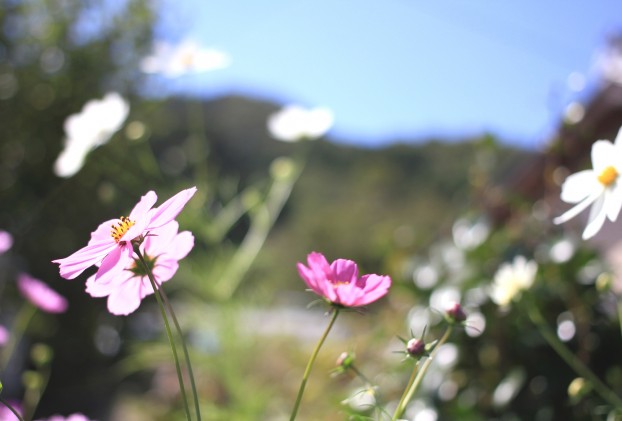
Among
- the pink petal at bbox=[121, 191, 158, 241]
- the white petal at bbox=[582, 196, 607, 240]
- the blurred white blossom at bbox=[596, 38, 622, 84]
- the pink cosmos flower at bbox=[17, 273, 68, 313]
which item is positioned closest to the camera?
the pink petal at bbox=[121, 191, 158, 241]

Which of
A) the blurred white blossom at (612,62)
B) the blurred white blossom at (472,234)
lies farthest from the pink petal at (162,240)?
the blurred white blossom at (612,62)

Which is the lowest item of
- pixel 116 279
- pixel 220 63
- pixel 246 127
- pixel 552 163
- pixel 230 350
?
pixel 116 279

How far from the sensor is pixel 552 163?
1.68 metres

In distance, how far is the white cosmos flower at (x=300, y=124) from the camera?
5.63 feet

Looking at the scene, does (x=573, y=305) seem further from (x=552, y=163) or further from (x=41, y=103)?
(x=41, y=103)

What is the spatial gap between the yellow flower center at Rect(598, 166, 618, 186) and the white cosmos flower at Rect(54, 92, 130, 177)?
985 millimetres

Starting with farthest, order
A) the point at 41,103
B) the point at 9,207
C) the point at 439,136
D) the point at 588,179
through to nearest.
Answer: the point at 439,136 → the point at 41,103 → the point at 9,207 → the point at 588,179

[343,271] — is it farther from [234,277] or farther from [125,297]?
[234,277]

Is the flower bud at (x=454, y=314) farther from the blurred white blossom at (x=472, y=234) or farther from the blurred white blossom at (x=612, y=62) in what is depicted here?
the blurred white blossom at (x=612, y=62)

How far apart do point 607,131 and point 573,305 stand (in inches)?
65.3

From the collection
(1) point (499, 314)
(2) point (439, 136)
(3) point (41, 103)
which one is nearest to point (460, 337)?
(1) point (499, 314)

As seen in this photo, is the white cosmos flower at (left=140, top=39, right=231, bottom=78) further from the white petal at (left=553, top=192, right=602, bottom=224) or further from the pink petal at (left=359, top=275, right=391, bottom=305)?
the pink petal at (left=359, top=275, right=391, bottom=305)

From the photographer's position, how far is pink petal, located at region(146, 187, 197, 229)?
46 centimetres

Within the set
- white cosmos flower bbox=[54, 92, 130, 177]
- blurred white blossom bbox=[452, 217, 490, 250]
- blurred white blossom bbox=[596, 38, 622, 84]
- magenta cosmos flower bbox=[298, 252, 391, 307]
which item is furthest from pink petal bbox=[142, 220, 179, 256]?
blurred white blossom bbox=[596, 38, 622, 84]
